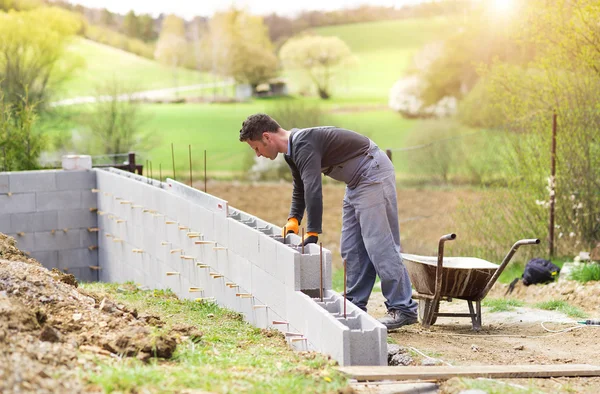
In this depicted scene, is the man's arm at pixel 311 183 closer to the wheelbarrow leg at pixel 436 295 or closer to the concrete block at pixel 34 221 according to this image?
the wheelbarrow leg at pixel 436 295

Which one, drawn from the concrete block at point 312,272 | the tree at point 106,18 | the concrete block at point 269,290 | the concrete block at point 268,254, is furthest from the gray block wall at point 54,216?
the tree at point 106,18

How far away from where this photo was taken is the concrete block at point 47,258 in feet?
35.1

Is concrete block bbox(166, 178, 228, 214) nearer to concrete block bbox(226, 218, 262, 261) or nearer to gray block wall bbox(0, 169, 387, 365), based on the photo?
gray block wall bbox(0, 169, 387, 365)

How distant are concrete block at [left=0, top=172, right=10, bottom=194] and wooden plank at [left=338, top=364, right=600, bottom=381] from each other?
724 centimetres

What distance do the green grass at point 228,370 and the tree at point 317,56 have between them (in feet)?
99.2

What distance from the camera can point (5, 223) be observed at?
33.9ft

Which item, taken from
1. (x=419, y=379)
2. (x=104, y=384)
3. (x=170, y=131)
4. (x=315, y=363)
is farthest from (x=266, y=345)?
(x=170, y=131)

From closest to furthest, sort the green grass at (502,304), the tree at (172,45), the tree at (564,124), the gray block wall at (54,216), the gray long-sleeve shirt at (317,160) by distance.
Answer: the gray long-sleeve shirt at (317,160), the green grass at (502,304), the tree at (564,124), the gray block wall at (54,216), the tree at (172,45)

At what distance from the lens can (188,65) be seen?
119ft

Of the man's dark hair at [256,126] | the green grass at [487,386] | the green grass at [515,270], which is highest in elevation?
the man's dark hair at [256,126]

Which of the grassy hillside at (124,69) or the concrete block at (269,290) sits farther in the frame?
the grassy hillside at (124,69)

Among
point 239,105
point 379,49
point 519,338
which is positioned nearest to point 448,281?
point 519,338

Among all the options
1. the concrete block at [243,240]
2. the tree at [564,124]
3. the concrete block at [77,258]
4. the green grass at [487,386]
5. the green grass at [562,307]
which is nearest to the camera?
the green grass at [487,386]

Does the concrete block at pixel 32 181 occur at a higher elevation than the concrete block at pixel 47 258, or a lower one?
higher
